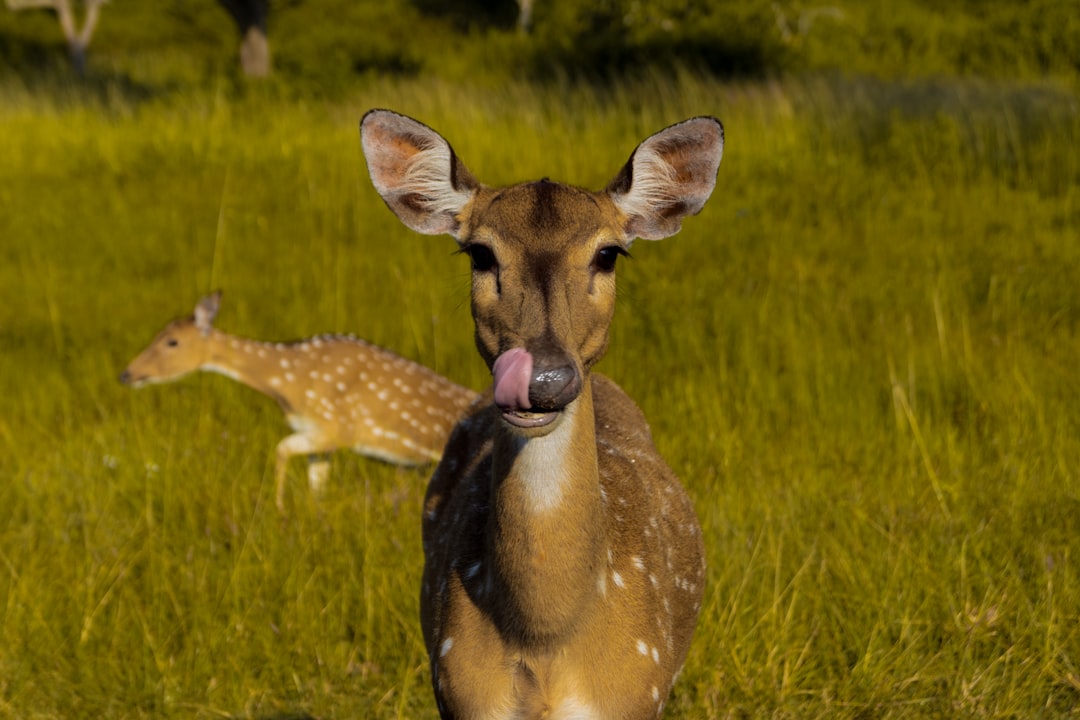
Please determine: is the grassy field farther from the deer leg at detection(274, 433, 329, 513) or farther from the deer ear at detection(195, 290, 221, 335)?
the deer ear at detection(195, 290, 221, 335)

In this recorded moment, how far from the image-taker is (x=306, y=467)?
690 cm

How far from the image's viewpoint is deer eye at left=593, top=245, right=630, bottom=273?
10.8ft

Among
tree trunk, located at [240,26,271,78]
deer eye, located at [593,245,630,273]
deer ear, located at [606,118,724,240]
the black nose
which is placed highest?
deer ear, located at [606,118,724,240]

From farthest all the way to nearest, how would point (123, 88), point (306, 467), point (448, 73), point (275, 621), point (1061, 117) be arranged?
point (448, 73), point (123, 88), point (1061, 117), point (306, 467), point (275, 621)

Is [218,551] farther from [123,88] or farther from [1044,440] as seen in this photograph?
[123,88]

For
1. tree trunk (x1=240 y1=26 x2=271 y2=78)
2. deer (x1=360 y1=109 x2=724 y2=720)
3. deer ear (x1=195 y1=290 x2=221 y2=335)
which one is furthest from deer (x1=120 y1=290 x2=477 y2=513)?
tree trunk (x1=240 y1=26 x2=271 y2=78)

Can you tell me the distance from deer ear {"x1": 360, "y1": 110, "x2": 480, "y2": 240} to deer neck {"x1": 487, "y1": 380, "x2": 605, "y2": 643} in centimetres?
69

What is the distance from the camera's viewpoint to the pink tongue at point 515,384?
2869 mm

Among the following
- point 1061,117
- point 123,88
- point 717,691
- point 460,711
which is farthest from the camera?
point 123,88

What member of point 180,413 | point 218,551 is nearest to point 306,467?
point 180,413

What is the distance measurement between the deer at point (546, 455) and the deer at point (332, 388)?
3009mm

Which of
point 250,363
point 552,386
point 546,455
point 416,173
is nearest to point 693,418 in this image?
point 250,363

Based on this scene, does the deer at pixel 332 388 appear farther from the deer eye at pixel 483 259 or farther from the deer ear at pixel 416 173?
the deer eye at pixel 483 259

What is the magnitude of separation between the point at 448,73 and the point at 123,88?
6301 mm
